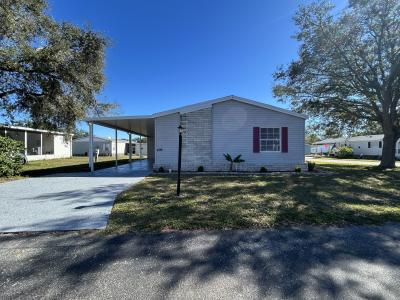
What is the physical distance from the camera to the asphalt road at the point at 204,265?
266cm

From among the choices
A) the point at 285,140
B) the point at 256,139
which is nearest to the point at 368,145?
the point at 285,140

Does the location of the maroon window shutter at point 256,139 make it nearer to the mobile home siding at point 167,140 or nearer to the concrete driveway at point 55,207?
the mobile home siding at point 167,140

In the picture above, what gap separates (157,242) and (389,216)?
14.9 ft

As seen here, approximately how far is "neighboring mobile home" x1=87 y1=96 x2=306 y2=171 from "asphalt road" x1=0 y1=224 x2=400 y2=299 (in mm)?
8986

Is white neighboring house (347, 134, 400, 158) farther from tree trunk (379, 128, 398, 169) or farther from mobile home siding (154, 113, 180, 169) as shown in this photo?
mobile home siding (154, 113, 180, 169)

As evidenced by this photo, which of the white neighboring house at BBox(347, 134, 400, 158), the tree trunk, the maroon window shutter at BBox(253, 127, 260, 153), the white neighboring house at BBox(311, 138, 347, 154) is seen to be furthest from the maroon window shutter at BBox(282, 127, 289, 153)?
the white neighboring house at BBox(311, 138, 347, 154)

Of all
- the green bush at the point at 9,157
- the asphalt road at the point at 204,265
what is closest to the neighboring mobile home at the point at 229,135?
the green bush at the point at 9,157

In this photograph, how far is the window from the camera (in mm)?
13312

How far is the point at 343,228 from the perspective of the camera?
4562 mm

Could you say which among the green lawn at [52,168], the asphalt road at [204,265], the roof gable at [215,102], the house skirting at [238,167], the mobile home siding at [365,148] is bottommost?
the asphalt road at [204,265]

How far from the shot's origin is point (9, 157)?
11633 millimetres

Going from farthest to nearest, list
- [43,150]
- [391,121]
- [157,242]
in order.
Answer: [43,150]
[391,121]
[157,242]

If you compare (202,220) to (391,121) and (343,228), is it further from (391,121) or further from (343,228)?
(391,121)

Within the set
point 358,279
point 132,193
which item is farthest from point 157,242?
point 132,193
